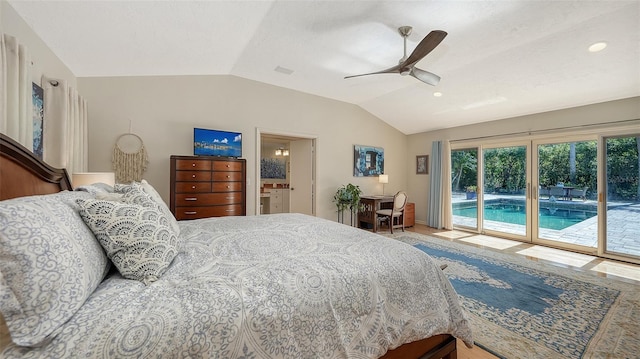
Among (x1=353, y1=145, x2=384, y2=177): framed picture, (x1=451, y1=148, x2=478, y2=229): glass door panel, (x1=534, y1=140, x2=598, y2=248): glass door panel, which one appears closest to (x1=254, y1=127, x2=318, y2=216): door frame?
(x1=353, y1=145, x2=384, y2=177): framed picture

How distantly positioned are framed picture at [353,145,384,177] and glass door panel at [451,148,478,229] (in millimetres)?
1612

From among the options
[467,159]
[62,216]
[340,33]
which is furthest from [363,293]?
[467,159]

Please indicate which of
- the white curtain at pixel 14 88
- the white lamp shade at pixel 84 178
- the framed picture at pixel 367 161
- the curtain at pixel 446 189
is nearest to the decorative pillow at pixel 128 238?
the white curtain at pixel 14 88

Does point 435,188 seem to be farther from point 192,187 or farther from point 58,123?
point 58,123

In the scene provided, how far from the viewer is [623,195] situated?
11.8 feet

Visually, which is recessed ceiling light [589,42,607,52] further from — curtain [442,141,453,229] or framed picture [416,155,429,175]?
framed picture [416,155,429,175]

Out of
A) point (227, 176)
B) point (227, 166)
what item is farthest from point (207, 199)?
point (227, 166)

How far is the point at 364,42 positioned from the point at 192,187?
2830 mm

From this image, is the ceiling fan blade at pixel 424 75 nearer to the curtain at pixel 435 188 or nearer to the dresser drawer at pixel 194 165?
the dresser drawer at pixel 194 165

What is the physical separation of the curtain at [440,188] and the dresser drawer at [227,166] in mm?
4349

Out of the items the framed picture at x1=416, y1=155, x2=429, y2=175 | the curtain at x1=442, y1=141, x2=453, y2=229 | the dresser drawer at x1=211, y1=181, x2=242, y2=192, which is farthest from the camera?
the framed picture at x1=416, y1=155, x2=429, y2=175

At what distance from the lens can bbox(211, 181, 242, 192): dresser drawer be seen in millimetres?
3451

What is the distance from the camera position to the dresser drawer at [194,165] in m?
3.25

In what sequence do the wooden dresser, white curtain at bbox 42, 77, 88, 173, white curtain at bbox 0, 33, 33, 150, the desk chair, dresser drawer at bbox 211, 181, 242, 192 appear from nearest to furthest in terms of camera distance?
white curtain at bbox 0, 33, 33, 150 → white curtain at bbox 42, 77, 88, 173 → the wooden dresser → dresser drawer at bbox 211, 181, 242, 192 → the desk chair
